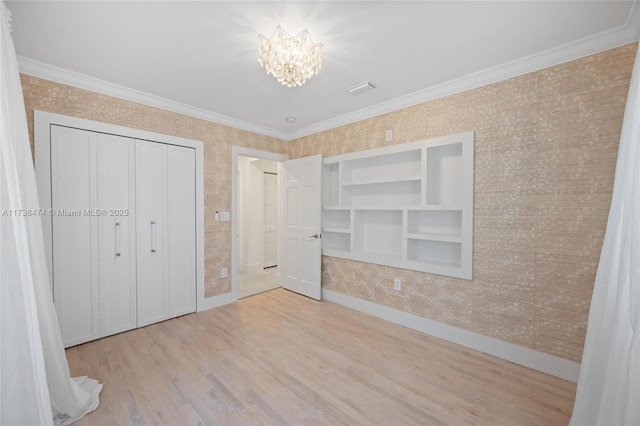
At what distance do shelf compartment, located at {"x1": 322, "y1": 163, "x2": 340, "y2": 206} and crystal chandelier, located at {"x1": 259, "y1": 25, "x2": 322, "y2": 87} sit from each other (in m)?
2.00

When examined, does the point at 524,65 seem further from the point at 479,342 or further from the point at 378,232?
the point at 479,342

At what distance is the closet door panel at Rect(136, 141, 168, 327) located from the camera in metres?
2.86

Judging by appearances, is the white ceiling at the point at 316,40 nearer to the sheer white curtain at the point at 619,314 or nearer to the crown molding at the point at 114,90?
the crown molding at the point at 114,90

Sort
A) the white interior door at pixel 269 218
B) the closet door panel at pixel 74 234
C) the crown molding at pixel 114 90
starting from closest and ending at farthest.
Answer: the crown molding at pixel 114 90 → the closet door panel at pixel 74 234 → the white interior door at pixel 269 218

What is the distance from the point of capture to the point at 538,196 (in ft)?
7.05

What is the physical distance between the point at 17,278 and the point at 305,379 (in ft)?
6.00

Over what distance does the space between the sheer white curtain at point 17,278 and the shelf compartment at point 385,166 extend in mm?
2907

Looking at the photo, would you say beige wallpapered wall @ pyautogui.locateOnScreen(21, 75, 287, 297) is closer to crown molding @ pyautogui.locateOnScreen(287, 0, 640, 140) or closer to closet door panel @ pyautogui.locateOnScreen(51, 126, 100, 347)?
closet door panel @ pyautogui.locateOnScreen(51, 126, 100, 347)

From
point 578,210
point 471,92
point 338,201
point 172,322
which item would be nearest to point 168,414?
point 172,322

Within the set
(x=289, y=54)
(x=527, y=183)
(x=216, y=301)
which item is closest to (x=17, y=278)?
(x=289, y=54)

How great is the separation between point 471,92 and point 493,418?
2607 mm

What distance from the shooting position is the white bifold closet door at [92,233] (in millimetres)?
2404

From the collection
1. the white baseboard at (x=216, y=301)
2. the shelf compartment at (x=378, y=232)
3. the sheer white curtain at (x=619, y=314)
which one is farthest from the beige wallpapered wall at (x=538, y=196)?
the white baseboard at (x=216, y=301)

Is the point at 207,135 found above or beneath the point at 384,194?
above
